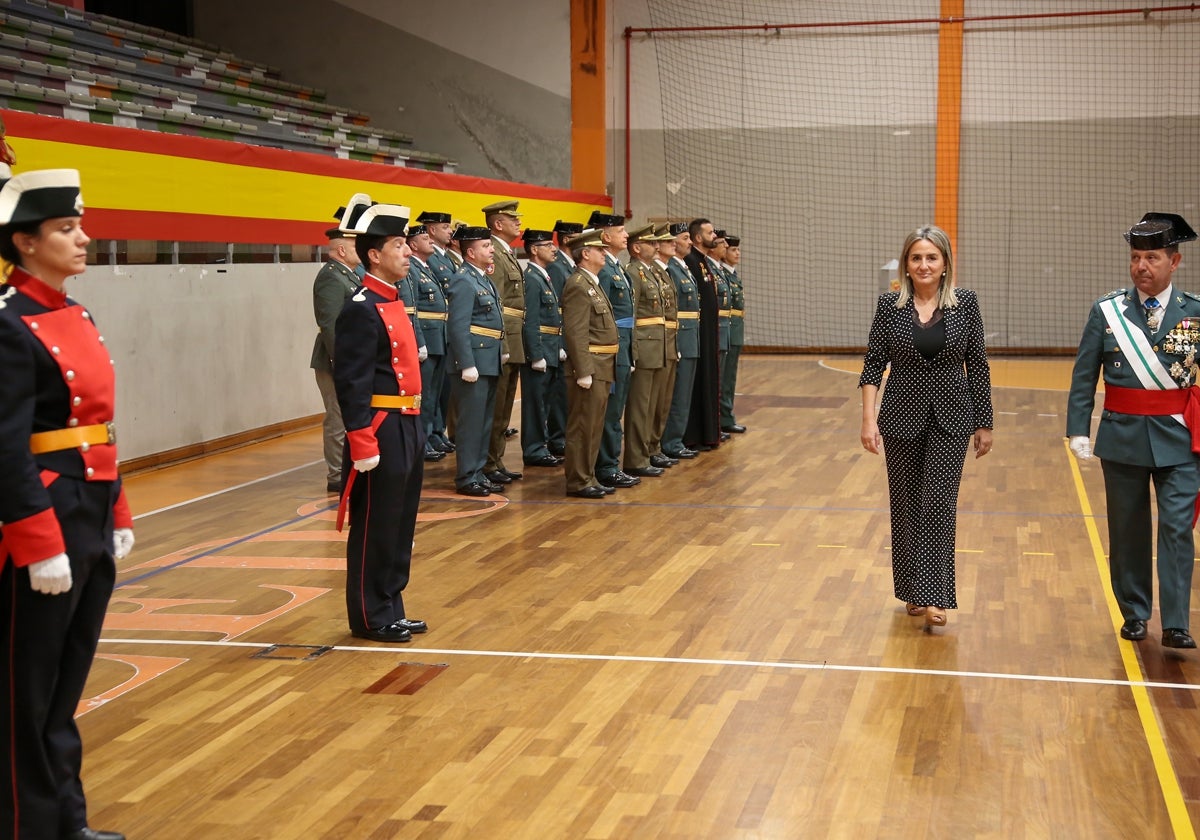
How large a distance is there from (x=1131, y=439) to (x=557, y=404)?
5.43 metres

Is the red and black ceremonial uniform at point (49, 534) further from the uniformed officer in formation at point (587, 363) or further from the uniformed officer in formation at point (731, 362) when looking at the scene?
the uniformed officer in formation at point (731, 362)

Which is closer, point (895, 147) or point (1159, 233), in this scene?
point (1159, 233)

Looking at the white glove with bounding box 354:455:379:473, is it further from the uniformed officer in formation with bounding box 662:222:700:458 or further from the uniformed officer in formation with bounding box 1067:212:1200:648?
the uniformed officer in formation with bounding box 662:222:700:458

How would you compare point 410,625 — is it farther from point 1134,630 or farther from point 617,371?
point 617,371

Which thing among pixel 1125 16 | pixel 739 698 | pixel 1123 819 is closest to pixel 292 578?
pixel 739 698

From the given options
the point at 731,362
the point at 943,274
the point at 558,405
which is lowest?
the point at 558,405

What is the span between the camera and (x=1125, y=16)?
57.3 feet

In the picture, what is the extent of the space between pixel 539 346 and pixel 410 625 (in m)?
3.91

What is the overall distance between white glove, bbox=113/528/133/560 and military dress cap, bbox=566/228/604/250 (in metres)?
5.12

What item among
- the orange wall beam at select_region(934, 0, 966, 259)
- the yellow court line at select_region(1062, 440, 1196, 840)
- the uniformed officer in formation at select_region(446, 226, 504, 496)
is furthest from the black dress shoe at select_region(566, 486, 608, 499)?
the orange wall beam at select_region(934, 0, 966, 259)

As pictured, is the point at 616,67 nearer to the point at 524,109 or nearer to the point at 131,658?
the point at 524,109

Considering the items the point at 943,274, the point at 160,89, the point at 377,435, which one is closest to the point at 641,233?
the point at 943,274

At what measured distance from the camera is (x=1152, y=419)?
195 inches

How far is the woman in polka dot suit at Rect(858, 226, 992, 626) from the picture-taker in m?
5.17
